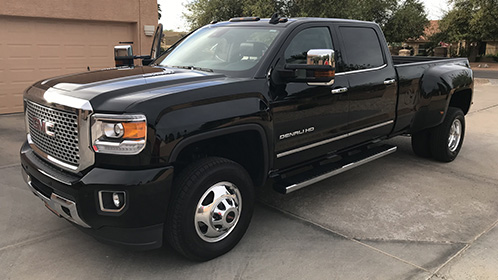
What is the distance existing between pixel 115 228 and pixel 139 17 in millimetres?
10145

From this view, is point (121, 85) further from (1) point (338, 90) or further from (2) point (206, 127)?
(1) point (338, 90)

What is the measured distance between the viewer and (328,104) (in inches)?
165

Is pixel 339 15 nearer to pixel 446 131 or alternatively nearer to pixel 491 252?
pixel 446 131

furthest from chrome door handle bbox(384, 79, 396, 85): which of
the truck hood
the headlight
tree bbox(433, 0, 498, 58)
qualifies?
tree bbox(433, 0, 498, 58)

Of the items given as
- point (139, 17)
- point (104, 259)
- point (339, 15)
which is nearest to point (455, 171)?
point (104, 259)

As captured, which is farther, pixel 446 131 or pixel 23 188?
pixel 446 131

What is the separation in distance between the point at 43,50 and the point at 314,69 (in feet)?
29.7

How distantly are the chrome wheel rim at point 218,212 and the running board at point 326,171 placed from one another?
58 cm

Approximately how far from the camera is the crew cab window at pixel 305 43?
4016 millimetres

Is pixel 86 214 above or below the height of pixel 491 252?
above

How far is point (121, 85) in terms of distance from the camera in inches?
124

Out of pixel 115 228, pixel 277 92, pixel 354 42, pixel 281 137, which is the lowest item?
pixel 115 228

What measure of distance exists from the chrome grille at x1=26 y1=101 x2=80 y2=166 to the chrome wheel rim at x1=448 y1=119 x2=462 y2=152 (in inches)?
211

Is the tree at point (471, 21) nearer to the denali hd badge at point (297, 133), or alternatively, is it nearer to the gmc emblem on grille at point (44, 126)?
the denali hd badge at point (297, 133)
